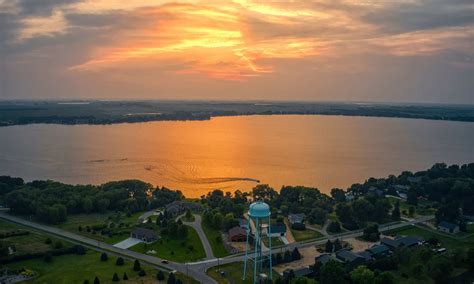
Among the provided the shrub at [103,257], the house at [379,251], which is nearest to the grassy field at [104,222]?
the shrub at [103,257]

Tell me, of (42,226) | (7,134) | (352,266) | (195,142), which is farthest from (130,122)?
(352,266)

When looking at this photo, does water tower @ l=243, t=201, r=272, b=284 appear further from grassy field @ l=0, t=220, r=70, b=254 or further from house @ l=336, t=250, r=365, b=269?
grassy field @ l=0, t=220, r=70, b=254

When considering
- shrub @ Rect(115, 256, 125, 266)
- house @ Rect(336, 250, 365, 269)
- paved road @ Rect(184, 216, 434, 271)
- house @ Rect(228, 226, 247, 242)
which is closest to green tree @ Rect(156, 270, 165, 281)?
paved road @ Rect(184, 216, 434, 271)

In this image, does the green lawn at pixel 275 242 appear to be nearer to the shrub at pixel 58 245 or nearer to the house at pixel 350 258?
the house at pixel 350 258

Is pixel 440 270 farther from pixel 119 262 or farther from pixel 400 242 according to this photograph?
pixel 119 262

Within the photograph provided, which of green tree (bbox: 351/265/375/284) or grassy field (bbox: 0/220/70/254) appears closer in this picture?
green tree (bbox: 351/265/375/284)
